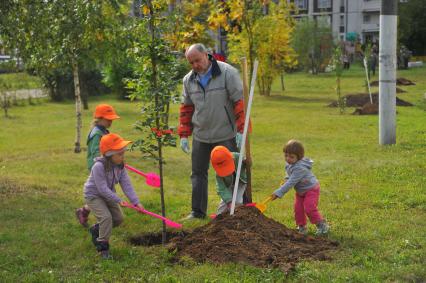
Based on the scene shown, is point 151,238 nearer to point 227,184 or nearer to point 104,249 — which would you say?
point 104,249

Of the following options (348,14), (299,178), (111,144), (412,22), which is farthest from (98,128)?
(348,14)

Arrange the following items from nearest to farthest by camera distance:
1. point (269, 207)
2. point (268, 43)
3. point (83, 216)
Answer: point (83, 216)
point (269, 207)
point (268, 43)

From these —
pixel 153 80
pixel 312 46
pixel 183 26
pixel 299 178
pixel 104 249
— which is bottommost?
pixel 104 249

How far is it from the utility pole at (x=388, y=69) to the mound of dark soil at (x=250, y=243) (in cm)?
626

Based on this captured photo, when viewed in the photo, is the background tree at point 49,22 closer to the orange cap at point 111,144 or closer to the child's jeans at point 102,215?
the orange cap at point 111,144

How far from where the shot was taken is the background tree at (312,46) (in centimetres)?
4181

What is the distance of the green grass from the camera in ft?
16.8

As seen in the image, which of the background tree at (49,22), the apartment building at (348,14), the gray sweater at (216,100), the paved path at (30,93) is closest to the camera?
the gray sweater at (216,100)

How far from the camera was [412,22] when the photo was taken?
155ft

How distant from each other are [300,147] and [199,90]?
1.35 metres

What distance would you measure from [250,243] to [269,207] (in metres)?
2.12

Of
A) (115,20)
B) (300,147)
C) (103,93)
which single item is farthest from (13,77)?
(300,147)

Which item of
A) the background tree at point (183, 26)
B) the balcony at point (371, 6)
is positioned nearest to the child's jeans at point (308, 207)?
the background tree at point (183, 26)

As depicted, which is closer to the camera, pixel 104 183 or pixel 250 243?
pixel 250 243
